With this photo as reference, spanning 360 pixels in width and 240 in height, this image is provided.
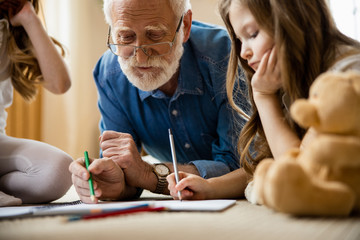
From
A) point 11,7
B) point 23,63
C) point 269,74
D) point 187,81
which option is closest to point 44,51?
point 23,63

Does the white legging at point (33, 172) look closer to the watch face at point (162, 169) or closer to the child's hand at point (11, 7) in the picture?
the watch face at point (162, 169)

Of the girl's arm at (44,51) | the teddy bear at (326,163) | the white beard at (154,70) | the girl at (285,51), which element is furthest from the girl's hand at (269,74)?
the girl's arm at (44,51)

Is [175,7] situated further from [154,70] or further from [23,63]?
[23,63]

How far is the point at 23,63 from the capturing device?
1.69m

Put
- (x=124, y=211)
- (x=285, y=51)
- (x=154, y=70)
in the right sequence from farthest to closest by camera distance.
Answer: (x=154, y=70)
(x=285, y=51)
(x=124, y=211)

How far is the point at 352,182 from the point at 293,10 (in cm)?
46

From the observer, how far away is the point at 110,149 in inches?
51.3

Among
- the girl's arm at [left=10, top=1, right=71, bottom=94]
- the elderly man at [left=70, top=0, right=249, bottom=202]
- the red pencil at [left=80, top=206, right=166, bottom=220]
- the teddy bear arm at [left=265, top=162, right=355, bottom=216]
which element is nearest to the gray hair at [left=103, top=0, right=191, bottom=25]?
the elderly man at [left=70, top=0, right=249, bottom=202]

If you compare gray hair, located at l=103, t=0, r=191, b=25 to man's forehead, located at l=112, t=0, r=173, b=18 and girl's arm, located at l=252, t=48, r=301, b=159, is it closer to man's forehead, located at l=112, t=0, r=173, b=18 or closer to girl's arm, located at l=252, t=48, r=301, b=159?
man's forehead, located at l=112, t=0, r=173, b=18

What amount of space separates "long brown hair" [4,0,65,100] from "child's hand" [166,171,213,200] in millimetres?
913

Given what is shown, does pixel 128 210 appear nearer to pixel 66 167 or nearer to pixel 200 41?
pixel 66 167

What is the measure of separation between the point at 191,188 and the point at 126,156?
0.28 meters

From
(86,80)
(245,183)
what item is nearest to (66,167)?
(245,183)

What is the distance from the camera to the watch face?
1.38 metres
